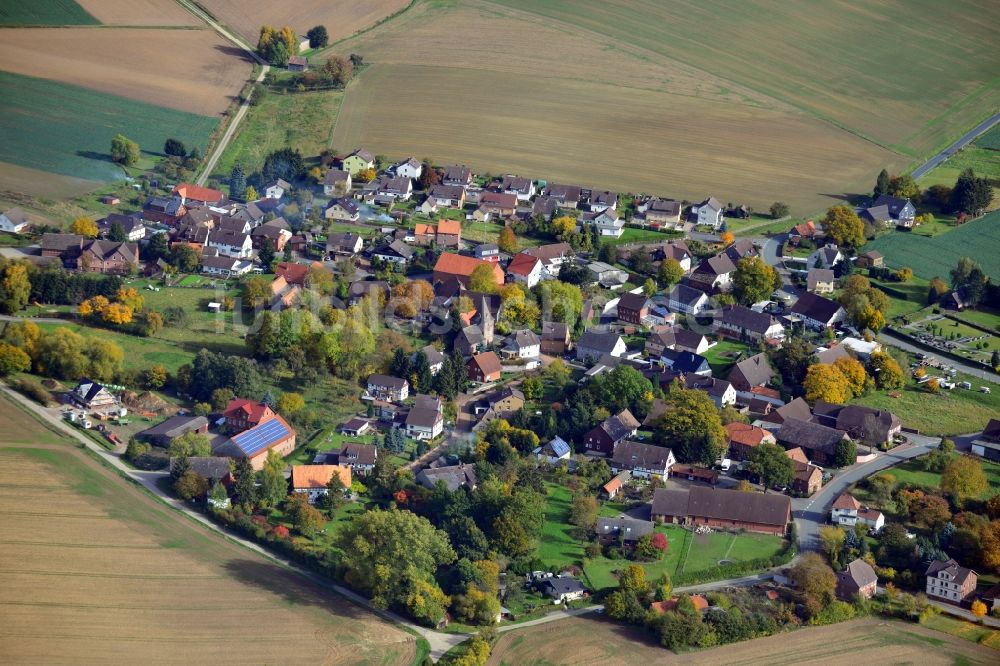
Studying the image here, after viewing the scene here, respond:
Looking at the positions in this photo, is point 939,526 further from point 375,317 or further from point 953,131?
point 953,131

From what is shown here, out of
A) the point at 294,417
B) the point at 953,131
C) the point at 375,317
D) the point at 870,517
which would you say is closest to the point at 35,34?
the point at 375,317

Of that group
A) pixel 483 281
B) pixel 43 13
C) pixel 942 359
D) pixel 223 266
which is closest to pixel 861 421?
pixel 942 359

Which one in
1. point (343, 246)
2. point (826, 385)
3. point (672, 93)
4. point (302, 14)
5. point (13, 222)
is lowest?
point (13, 222)

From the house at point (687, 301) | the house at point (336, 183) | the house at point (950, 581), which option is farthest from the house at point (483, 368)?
the house at point (336, 183)

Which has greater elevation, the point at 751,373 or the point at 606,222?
the point at 606,222

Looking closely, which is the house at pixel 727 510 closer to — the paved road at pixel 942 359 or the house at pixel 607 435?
the house at pixel 607 435

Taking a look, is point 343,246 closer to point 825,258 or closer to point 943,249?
point 825,258
